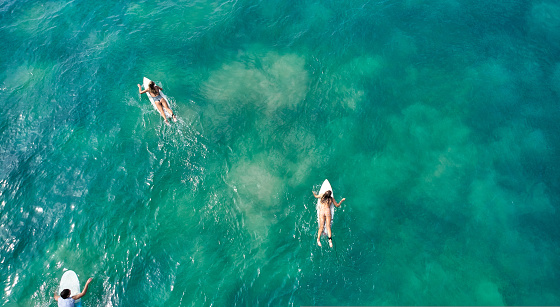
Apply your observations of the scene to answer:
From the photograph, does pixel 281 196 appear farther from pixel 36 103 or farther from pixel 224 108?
pixel 36 103

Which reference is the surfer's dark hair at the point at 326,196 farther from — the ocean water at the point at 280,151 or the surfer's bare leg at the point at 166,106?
the surfer's bare leg at the point at 166,106

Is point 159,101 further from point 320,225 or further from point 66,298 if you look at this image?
point 320,225

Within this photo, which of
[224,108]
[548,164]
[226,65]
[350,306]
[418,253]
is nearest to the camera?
[350,306]

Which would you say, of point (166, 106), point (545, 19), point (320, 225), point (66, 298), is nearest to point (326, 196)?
point (320, 225)

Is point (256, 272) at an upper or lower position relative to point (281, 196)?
lower

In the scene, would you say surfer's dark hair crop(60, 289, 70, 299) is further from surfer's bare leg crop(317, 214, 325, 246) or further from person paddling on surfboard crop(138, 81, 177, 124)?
surfer's bare leg crop(317, 214, 325, 246)

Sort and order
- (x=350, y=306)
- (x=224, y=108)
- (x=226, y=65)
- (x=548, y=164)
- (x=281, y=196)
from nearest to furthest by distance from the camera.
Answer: (x=350, y=306), (x=281, y=196), (x=548, y=164), (x=224, y=108), (x=226, y=65)

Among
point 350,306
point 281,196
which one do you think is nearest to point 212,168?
point 281,196
